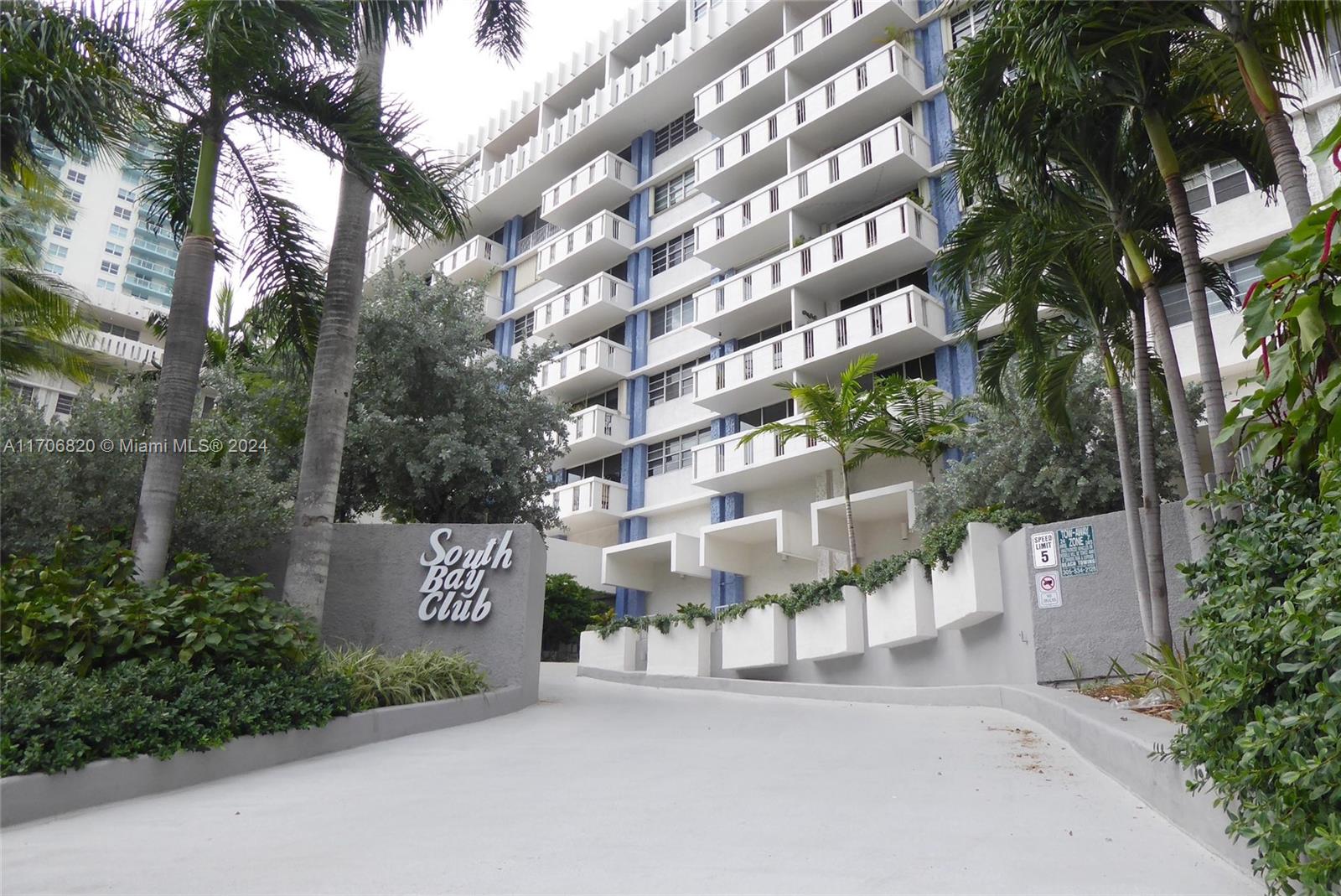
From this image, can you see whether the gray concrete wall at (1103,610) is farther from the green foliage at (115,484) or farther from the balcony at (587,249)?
the balcony at (587,249)

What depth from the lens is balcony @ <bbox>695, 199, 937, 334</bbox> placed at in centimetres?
2259

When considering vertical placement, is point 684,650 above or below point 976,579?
below

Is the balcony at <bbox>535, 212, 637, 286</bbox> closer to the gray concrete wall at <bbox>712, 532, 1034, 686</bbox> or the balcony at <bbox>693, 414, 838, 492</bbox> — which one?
the balcony at <bbox>693, 414, 838, 492</bbox>

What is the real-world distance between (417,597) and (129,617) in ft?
15.8

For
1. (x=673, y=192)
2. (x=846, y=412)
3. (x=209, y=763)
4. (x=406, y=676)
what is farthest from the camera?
(x=673, y=192)

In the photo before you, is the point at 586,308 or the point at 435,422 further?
the point at 586,308

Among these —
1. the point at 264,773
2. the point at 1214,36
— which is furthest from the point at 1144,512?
the point at 264,773

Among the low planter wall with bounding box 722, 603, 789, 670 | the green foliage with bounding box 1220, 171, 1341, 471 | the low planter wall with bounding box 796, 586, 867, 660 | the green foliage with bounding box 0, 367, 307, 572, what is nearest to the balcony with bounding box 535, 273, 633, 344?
the low planter wall with bounding box 722, 603, 789, 670

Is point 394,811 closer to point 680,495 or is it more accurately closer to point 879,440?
point 879,440

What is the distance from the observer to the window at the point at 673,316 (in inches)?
1200

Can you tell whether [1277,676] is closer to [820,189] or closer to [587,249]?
[820,189]

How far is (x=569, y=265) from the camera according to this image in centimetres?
3328

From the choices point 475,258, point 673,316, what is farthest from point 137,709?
point 475,258

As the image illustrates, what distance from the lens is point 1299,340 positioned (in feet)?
12.9
